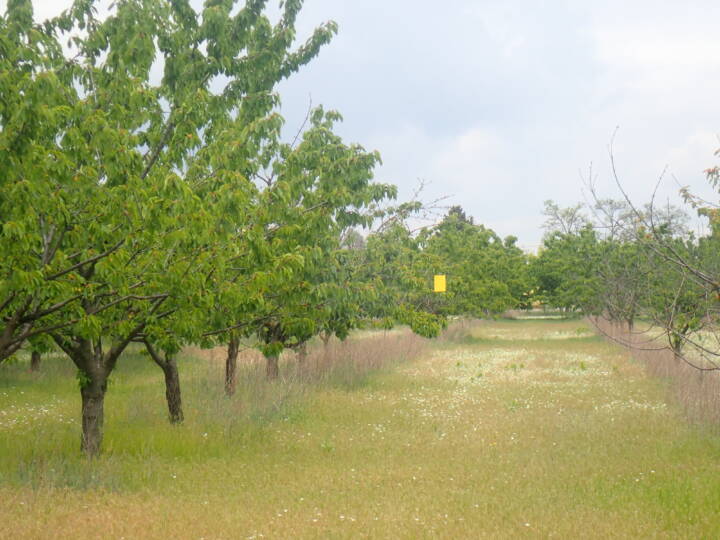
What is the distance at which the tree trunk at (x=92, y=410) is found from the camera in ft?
32.4

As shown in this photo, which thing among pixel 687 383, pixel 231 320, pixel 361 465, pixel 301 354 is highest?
pixel 231 320

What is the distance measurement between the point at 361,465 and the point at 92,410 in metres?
4.15

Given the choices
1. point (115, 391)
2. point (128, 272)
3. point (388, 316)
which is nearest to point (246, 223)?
point (128, 272)

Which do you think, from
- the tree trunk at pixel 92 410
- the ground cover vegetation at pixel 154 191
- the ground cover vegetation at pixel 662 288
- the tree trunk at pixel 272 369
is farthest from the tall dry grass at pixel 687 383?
the tree trunk at pixel 272 369

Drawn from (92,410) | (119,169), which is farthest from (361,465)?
(119,169)

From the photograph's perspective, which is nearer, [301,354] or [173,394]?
[173,394]

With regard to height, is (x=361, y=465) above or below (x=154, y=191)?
below

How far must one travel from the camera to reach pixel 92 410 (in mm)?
10016

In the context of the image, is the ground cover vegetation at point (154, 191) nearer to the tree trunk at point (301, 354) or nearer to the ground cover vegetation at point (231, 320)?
the ground cover vegetation at point (231, 320)

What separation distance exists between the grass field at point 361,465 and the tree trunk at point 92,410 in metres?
0.28

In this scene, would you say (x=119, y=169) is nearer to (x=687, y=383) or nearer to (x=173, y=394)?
(x=173, y=394)

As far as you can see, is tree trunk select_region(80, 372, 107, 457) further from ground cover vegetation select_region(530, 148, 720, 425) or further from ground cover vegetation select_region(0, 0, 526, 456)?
ground cover vegetation select_region(530, 148, 720, 425)

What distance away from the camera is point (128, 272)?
7.00 meters

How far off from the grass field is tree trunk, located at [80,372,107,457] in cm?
28
